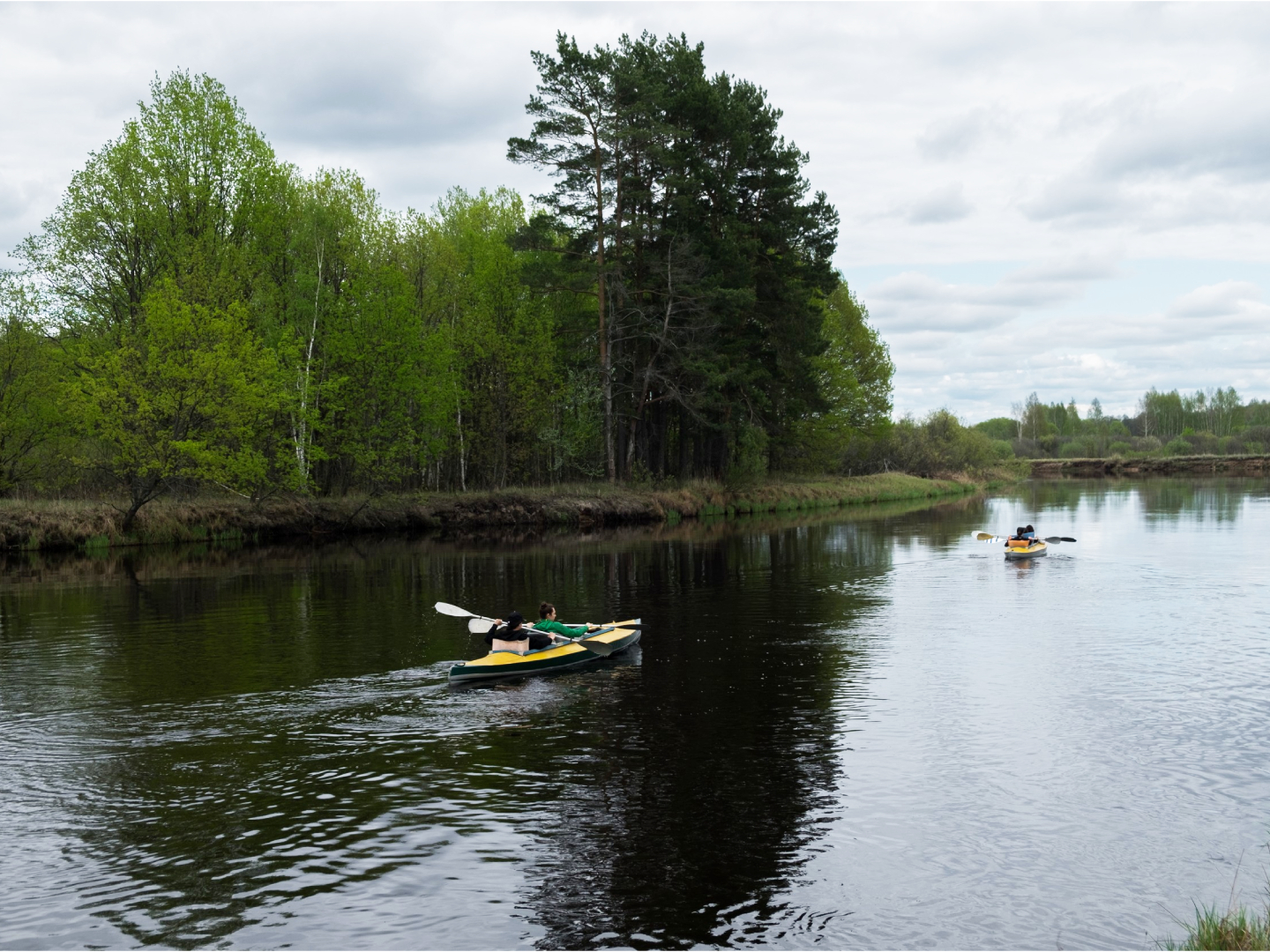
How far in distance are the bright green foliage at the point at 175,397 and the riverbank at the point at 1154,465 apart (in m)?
102

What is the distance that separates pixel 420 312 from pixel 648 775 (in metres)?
44.3

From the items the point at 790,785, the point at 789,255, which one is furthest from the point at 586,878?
the point at 789,255

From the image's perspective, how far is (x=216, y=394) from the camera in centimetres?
3888

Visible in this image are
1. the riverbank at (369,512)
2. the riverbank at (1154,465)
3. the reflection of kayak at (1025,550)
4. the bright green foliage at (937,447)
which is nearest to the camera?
the reflection of kayak at (1025,550)

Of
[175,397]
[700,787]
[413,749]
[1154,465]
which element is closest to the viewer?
[700,787]

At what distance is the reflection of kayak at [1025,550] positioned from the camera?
1304 inches

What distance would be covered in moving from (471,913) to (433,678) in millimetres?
8391

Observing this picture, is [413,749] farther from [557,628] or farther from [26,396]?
[26,396]

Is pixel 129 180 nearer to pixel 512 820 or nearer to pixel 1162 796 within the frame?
pixel 512 820

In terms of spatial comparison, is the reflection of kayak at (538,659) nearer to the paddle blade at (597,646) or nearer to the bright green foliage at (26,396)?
the paddle blade at (597,646)

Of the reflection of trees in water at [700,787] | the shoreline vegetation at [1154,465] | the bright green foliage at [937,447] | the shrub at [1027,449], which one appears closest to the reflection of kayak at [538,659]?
the reflection of trees in water at [700,787]

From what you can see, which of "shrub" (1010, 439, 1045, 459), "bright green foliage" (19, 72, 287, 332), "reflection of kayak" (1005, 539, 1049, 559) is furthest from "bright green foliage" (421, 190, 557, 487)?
"shrub" (1010, 439, 1045, 459)

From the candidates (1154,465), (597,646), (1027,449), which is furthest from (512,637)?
(1027,449)

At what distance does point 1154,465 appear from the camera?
406 ft
